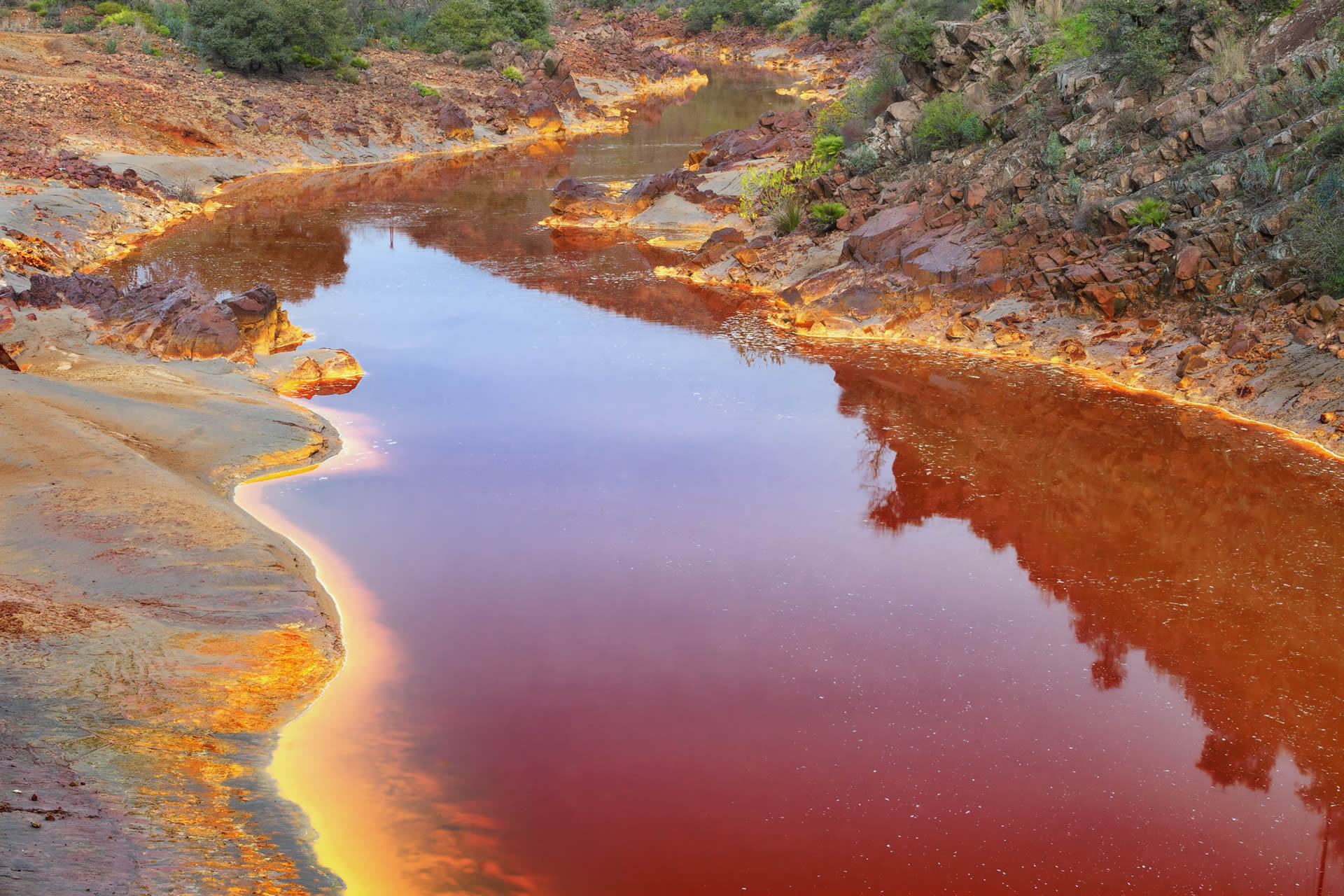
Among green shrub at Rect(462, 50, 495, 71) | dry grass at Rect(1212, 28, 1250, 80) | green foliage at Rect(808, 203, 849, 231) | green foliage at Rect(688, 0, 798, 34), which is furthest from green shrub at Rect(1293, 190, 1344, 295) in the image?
green foliage at Rect(688, 0, 798, 34)

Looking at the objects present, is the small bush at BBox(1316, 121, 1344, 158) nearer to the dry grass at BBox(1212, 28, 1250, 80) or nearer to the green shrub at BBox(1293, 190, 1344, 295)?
the green shrub at BBox(1293, 190, 1344, 295)

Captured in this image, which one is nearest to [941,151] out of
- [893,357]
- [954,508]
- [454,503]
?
[893,357]

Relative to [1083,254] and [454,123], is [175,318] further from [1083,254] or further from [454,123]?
[454,123]

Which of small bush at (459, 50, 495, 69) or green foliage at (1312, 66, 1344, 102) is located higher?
small bush at (459, 50, 495, 69)

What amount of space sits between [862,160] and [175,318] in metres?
13.8

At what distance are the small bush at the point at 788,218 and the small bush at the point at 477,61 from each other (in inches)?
1233

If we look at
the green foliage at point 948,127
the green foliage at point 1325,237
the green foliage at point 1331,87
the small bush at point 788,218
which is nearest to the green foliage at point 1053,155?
the green foliage at point 948,127

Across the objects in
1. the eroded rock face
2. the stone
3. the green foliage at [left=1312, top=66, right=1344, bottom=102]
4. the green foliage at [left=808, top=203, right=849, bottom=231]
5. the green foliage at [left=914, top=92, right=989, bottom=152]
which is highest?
the green foliage at [left=914, top=92, right=989, bottom=152]

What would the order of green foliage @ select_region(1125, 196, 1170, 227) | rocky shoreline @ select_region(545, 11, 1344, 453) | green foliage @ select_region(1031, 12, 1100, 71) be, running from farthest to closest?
green foliage @ select_region(1031, 12, 1100, 71) → green foliage @ select_region(1125, 196, 1170, 227) → rocky shoreline @ select_region(545, 11, 1344, 453)

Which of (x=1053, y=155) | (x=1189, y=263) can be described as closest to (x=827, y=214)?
(x=1053, y=155)

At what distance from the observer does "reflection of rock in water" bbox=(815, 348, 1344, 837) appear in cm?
864

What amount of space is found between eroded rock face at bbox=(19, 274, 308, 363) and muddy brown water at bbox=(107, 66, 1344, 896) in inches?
65.1

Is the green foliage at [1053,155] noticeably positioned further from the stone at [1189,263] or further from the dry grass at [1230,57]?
the stone at [1189,263]

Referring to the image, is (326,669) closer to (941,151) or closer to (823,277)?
(823,277)
